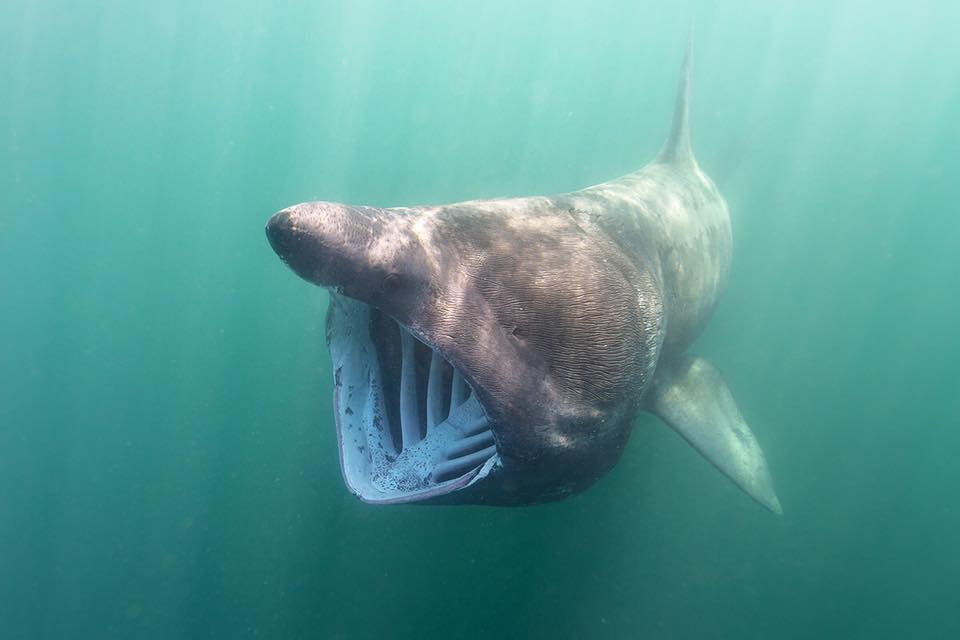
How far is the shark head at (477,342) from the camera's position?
234cm

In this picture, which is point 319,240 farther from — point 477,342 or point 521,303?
point 521,303

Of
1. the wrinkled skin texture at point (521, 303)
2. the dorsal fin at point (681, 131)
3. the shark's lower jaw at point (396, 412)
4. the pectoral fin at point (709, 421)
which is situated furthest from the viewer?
the dorsal fin at point (681, 131)

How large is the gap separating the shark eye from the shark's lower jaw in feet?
2.27

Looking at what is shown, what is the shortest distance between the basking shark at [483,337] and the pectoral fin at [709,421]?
5.52 ft

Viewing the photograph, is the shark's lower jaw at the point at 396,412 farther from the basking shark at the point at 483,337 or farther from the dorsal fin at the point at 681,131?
the dorsal fin at the point at 681,131

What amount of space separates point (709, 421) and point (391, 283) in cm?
402

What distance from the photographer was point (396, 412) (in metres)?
3.38

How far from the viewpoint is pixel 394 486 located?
2828 millimetres

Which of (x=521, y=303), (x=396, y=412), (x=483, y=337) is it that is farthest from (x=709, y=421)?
(x=483, y=337)

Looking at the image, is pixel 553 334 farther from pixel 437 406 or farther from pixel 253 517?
pixel 253 517

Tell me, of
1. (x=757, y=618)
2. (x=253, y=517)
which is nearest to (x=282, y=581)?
(x=253, y=517)

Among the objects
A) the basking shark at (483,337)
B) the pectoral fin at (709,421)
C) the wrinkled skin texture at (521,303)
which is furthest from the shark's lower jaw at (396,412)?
the pectoral fin at (709,421)

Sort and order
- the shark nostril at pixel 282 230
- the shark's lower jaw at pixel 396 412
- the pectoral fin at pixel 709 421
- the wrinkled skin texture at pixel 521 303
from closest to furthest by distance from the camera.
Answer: the shark nostril at pixel 282 230, the wrinkled skin texture at pixel 521 303, the shark's lower jaw at pixel 396 412, the pectoral fin at pixel 709 421

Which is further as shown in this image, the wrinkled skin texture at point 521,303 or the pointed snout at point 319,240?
the wrinkled skin texture at point 521,303
